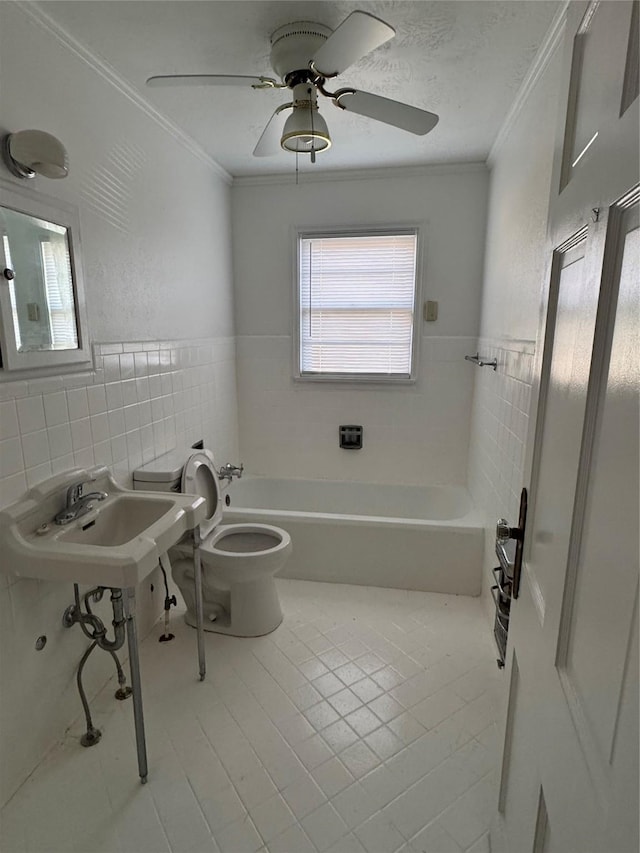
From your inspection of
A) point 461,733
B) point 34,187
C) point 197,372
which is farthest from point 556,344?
point 197,372

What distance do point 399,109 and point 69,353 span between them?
1.47 m

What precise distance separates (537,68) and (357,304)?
5.28 feet

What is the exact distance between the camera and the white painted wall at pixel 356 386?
290 centimetres

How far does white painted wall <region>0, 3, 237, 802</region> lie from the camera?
139cm

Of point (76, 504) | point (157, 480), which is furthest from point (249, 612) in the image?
point (76, 504)

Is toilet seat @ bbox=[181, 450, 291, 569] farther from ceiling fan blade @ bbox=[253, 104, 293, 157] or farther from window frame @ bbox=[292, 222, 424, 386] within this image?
ceiling fan blade @ bbox=[253, 104, 293, 157]

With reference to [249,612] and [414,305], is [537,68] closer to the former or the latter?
[414,305]

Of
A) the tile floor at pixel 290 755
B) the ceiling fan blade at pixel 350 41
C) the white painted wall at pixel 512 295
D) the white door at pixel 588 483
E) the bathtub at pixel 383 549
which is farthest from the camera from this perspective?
the bathtub at pixel 383 549

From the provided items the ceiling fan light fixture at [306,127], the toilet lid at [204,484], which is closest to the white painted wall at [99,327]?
the toilet lid at [204,484]

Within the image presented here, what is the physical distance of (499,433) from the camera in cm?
224

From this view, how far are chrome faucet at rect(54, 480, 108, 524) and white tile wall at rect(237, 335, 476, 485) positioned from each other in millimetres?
1832

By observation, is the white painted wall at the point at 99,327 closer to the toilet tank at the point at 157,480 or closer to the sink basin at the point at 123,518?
the toilet tank at the point at 157,480

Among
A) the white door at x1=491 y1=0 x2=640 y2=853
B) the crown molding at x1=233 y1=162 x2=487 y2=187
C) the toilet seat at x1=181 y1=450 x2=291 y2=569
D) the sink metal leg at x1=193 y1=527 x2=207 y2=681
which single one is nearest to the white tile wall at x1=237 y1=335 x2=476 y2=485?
the toilet seat at x1=181 y1=450 x2=291 y2=569

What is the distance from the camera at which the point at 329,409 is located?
3.26 metres
